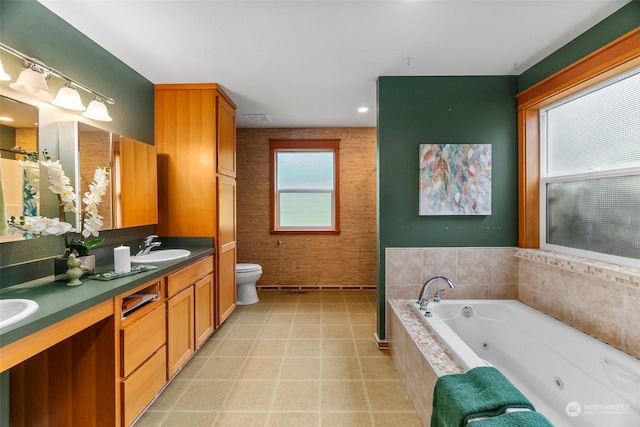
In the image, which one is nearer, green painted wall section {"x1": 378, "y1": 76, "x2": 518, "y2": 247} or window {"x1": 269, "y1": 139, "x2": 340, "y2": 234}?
green painted wall section {"x1": 378, "y1": 76, "x2": 518, "y2": 247}

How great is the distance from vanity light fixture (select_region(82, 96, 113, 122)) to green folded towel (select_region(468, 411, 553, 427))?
276 centimetres

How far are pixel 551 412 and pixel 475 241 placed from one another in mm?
1285

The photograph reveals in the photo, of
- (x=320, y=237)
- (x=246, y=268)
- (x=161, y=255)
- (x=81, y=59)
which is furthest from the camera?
(x=320, y=237)

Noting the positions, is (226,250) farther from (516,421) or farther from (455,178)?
(516,421)

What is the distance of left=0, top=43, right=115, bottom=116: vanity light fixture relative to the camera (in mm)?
1479

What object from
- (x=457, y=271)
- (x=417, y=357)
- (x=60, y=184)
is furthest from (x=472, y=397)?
(x=60, y=184)

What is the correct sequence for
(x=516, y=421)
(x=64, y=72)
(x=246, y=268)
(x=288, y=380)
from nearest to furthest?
(x=516, y=421) < (x=64, y=72) < (x=288, y=380) < (x=246, y=268)

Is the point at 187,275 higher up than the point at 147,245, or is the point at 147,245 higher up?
A: the point at 147,245

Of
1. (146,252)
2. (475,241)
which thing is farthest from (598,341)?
(146,252)

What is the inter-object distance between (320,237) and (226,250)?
1608mm

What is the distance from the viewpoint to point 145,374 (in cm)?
170

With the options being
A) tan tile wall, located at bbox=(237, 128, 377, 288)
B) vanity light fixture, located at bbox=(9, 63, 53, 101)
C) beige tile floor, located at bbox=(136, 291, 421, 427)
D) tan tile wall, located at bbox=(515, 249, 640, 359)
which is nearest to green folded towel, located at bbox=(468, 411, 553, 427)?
beige tile floor, located at bbox=(136, 291, 421, 427)

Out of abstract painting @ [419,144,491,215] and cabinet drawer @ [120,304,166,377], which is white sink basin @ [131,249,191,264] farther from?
abstract painting @ [419,144,491,215]

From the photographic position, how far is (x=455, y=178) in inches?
→ 99.3
